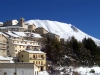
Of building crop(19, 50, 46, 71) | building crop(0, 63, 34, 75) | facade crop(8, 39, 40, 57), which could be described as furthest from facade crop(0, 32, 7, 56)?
building crop(0, 63, 34, 75)

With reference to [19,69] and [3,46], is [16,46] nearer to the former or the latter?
[3,46]

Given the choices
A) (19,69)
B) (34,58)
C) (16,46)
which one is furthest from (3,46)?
(19,69)

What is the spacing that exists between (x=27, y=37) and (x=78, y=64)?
1883 centimetres

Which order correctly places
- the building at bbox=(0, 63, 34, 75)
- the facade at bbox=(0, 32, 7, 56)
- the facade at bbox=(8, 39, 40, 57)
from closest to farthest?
the building at bbox=(0, 63, 34, 75), the facade at bbox=(0, 32, 7, 56), the facade at bbox=(8, 39, 40, 57)

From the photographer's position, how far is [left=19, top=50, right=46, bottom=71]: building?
57.0 metres

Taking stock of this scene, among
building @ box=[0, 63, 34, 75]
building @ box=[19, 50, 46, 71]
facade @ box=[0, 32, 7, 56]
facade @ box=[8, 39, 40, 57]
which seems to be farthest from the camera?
facade @ box=[8, 39, 40, 57]

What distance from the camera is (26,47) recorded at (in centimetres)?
6619

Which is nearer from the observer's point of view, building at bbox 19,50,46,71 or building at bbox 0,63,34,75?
building at bbox 0,63,34,75

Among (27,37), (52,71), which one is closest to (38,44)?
(27,37)

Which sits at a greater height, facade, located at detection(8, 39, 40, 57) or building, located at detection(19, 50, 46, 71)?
facade, located at detection(8, 39, 40, 57)

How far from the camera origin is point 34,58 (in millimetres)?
57688

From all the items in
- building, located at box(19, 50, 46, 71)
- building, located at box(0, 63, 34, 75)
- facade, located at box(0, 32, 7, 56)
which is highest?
facade, located at box(0, 32, 7, 56)

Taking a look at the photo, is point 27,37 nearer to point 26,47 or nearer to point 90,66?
point 26,47

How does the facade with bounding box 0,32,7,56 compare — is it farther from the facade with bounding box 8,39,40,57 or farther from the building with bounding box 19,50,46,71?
the building with bounding box 19,50,46,71
